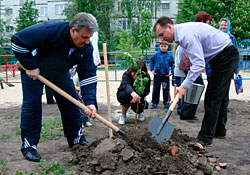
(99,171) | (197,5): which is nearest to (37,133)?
(99,171)

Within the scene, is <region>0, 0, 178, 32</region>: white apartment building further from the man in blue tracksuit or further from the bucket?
the man in blue tracksuit

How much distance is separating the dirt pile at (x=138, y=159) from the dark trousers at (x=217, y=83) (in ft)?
1.73

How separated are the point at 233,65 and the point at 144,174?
1.87 meters

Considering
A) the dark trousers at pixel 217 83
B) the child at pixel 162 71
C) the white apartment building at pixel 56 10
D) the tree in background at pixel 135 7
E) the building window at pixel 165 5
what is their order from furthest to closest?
the building window at pixel 165 5
the white apartment building at pixel 56 10
the tree in background at pixel 135 7
the child at pixel 162 71
the dark trousers at pixel 217 83

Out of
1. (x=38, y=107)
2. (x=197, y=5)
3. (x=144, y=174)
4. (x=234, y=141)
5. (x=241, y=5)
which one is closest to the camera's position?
(x=144, y=174)

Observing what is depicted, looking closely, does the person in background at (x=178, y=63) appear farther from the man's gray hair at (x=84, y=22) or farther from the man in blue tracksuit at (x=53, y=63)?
the man's gray hair at (x=84, y=22)

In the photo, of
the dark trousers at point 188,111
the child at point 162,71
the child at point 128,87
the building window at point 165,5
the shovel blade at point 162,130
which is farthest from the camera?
the building window at point 165,5

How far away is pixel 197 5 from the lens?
24438mm

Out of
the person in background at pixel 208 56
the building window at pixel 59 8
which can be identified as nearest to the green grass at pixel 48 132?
the person in background at pixel 208 56

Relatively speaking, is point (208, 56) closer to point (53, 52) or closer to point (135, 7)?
point (53, 52)

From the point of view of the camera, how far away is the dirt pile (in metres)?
2.82

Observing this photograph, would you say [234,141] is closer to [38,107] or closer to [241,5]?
[38,107]

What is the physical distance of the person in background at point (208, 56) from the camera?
10.4 feet

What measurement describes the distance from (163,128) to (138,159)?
2.09 feet
